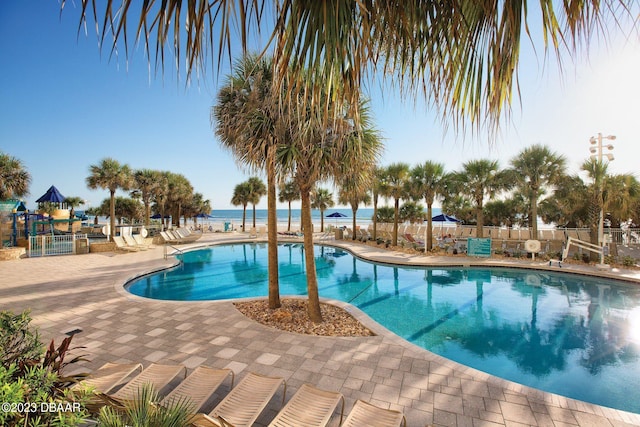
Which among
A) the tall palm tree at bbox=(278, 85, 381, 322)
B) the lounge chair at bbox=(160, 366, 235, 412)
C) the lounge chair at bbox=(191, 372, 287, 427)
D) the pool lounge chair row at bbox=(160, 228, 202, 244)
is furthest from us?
the pool lounge chair row at bbox=(160, 228, 202, 244)

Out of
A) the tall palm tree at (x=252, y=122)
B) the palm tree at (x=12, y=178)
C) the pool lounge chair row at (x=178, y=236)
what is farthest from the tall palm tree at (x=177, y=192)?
the tall palm tree at (x=252, y=122)

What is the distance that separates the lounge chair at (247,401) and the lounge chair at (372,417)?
1.02m

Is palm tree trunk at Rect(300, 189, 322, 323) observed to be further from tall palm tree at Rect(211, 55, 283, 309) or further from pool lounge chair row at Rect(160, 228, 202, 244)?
pool lounge chair row at Rect(160, 228, 202, 244)

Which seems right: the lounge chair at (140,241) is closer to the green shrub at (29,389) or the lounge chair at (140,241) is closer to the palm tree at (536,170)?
the green shrub at (29,389)

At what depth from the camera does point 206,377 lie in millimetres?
3854

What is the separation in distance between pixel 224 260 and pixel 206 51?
17403mm

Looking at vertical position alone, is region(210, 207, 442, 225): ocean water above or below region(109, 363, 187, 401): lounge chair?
above

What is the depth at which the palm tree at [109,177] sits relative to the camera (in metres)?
18.6

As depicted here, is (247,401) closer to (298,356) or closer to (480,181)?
(298,356)

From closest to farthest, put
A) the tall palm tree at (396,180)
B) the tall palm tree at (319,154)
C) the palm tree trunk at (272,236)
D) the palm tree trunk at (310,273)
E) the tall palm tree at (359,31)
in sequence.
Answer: the tall palm tree at (359,31) < the tall palm tree at (319,154) < the palm tree trunk at (310,273) < the palm tree trunk at (272,236) < the tall palm tree at (396,180)

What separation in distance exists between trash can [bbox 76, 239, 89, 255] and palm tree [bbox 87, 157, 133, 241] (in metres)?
2.07

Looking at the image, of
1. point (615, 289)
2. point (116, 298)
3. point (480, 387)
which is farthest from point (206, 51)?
point (615, 289)

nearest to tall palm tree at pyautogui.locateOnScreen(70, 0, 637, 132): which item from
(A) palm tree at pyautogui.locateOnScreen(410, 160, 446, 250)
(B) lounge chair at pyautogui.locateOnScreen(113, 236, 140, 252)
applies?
(A) palm tree at pyautogui.locateOnScreen(410, 160, 446, 250)

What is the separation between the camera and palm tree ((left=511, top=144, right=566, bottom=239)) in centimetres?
1477
